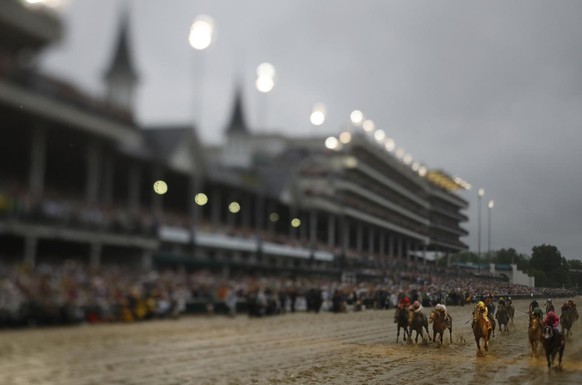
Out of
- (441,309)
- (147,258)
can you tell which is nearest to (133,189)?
(147,258)

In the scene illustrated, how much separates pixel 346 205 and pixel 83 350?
28.2 feet

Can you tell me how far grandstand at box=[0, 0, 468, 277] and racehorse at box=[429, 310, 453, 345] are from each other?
0.98m

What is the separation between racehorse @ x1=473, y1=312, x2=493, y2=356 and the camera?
604cm

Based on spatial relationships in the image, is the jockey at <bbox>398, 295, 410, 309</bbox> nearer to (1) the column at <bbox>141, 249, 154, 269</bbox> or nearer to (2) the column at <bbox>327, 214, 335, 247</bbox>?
(2) the column at <bbox>327, 214, 335, 247</bbox>

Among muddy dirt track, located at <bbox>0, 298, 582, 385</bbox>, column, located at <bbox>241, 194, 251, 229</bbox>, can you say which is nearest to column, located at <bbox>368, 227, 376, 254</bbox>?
muddy dirt track, located at <bbox>0, 298, 582, 385</bbox>

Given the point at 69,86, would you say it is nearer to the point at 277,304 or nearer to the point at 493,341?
the point at 493,341

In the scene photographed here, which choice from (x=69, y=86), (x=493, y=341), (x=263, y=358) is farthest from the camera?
(x=263, y=358)

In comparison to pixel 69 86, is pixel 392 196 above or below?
below

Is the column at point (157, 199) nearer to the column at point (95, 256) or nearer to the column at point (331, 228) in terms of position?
the column at point (95, 256)

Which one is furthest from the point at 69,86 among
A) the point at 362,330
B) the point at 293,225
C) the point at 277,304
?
the point at 277,304

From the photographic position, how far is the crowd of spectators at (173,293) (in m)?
6.50

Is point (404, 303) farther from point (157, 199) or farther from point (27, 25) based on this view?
point (157, 199)

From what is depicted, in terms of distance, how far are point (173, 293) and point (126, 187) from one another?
9837 mm

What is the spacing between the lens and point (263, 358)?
43.9 ft
